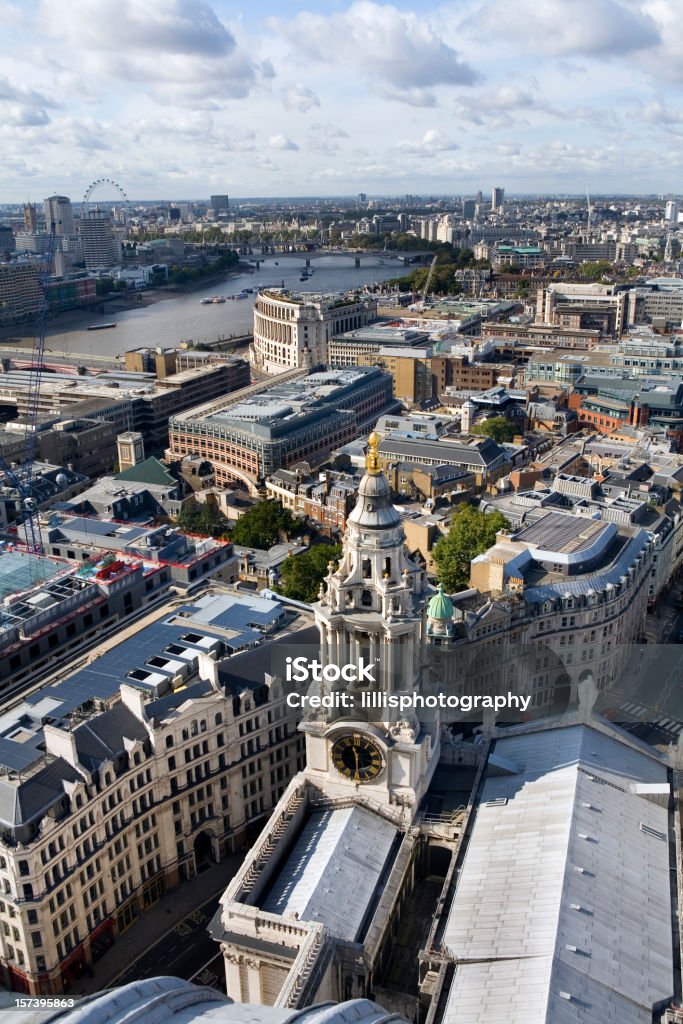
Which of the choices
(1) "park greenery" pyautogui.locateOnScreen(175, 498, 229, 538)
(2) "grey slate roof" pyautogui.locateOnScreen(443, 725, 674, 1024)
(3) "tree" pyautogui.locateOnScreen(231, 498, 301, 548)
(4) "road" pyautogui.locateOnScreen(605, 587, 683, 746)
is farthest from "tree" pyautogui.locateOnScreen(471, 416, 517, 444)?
(2) "grey slate roof" pyautogui.locateOnScreen(443, 725, 674, 1024)

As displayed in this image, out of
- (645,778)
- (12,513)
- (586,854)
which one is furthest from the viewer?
(12,513)

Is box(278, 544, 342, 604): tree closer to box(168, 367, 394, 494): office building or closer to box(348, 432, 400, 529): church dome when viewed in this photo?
box(168, 367, 394, 494): office building

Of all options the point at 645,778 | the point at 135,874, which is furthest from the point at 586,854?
the point at 135,874

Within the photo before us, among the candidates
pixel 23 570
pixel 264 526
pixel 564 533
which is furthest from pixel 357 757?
pixel 264 526

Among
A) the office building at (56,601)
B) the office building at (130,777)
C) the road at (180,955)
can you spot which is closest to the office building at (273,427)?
the office building at (56,601)

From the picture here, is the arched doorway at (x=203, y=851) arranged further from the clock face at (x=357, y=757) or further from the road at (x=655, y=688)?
the road at (x=655, y=688)

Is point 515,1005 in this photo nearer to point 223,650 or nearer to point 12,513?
point 223,650
